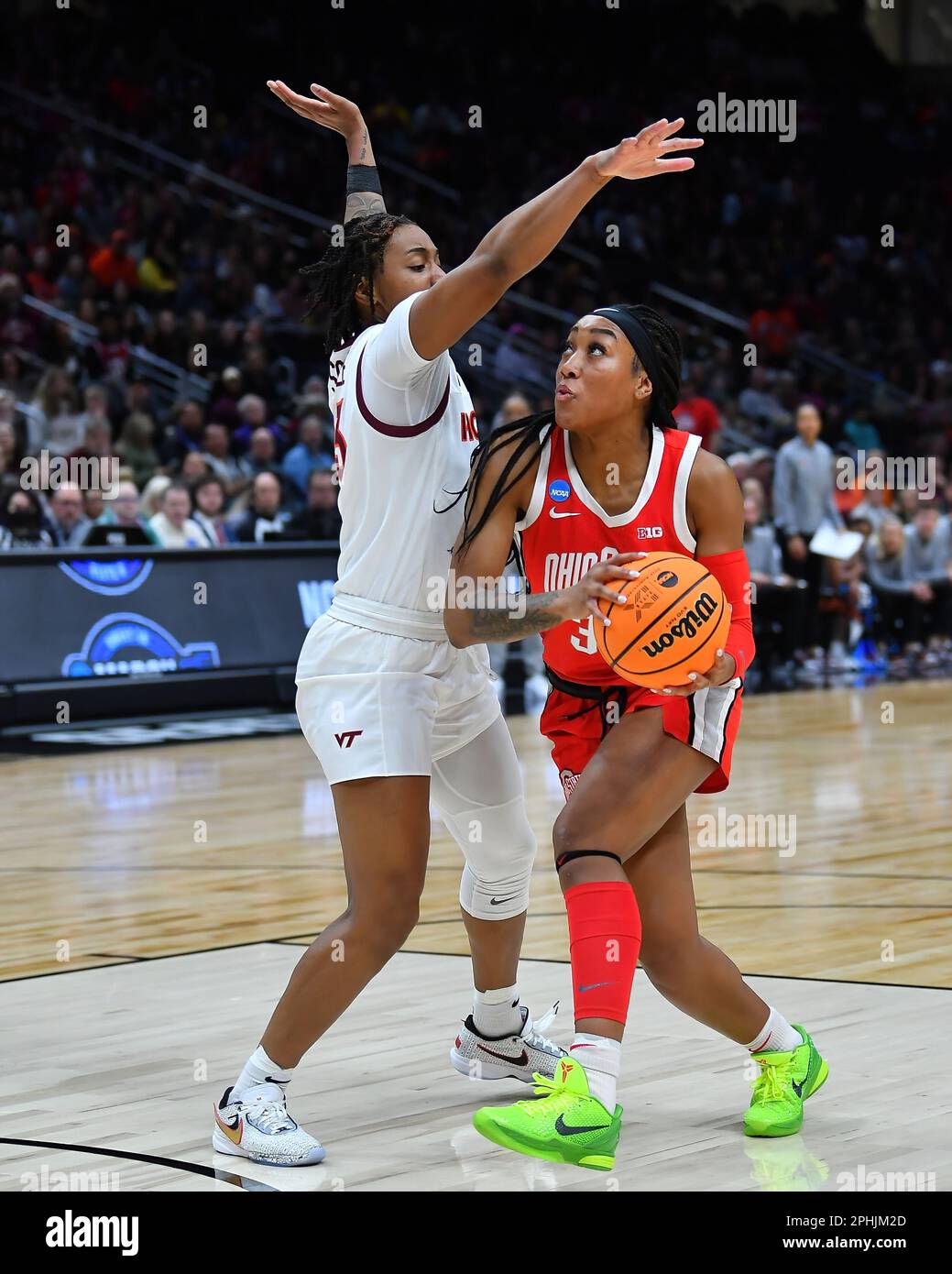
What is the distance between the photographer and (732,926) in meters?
6.38

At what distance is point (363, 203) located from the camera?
14.9ft

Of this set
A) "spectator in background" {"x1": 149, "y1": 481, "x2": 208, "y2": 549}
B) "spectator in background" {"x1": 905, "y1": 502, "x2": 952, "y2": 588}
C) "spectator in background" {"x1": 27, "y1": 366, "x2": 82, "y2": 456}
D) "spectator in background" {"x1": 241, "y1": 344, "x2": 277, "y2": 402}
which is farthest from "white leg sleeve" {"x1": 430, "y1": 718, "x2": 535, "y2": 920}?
"spectator in background" {"x1": 905, "y1": 502, "x2": 952, "y2": 588}

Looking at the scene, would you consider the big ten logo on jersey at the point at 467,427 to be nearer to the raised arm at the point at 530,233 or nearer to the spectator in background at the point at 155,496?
the raised arm at the point at 530,233

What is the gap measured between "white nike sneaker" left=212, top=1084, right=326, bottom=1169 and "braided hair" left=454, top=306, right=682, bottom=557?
124 centimetres

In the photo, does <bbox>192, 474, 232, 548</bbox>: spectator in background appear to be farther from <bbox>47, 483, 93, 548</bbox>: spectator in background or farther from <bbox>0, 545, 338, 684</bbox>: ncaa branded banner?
<bbox>47, 483, 93, 548</bbox>: spectator in background

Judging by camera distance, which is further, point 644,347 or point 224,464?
point 224,464

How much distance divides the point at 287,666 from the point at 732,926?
720 cm

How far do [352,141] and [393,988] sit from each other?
248cm

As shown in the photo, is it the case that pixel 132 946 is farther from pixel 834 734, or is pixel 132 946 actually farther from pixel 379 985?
pixel 834 734

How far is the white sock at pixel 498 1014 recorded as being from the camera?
14.8 feet

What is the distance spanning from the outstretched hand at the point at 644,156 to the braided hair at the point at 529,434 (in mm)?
393

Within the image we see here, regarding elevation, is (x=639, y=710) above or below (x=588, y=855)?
above

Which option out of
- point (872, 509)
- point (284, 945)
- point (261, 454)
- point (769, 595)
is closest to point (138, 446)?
point (261, 454)

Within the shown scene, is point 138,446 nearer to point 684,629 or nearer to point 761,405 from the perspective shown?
point 761,405
